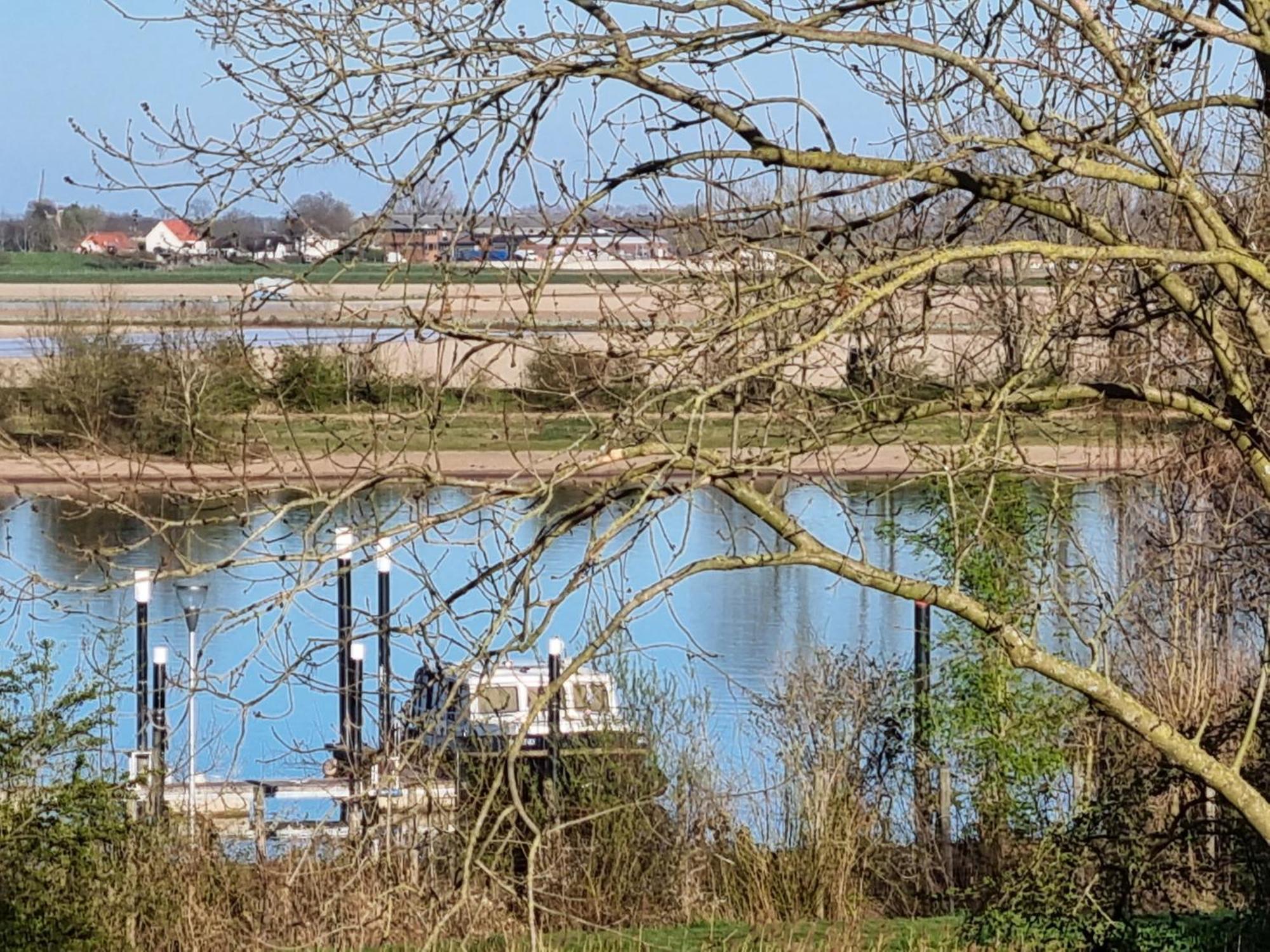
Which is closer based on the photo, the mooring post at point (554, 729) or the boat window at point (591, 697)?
the mooring post at point (554, 729)

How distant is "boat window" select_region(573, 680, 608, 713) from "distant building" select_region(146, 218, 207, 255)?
163 inches

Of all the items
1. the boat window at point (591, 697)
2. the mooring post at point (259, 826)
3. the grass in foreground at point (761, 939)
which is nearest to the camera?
the grass in foreground at point (761, 939)

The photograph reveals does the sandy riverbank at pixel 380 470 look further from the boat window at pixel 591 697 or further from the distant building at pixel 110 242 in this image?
the boat window at pixel 591 697

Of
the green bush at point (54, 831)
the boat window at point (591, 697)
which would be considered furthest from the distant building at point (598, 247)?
the green bush at point (54, 831)

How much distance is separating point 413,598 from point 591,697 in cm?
581

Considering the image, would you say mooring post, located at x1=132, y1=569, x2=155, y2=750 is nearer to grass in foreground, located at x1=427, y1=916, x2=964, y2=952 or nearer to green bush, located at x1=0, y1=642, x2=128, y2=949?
green bush, located at x1=0, y1=642, x2=128, y2=949

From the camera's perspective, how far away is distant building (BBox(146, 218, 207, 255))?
4523 mm

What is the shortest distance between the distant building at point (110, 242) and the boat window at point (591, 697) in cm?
370

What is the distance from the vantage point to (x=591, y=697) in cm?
992

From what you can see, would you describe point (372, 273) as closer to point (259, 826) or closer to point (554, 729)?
point (554, 729)

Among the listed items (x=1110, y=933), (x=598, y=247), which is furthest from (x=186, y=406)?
(x=1110, y=933)

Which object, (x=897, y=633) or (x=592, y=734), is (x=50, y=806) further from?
(x=897, y=633)

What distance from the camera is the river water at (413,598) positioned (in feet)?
13.5

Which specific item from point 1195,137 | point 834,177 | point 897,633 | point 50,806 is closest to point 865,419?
point 834,177
